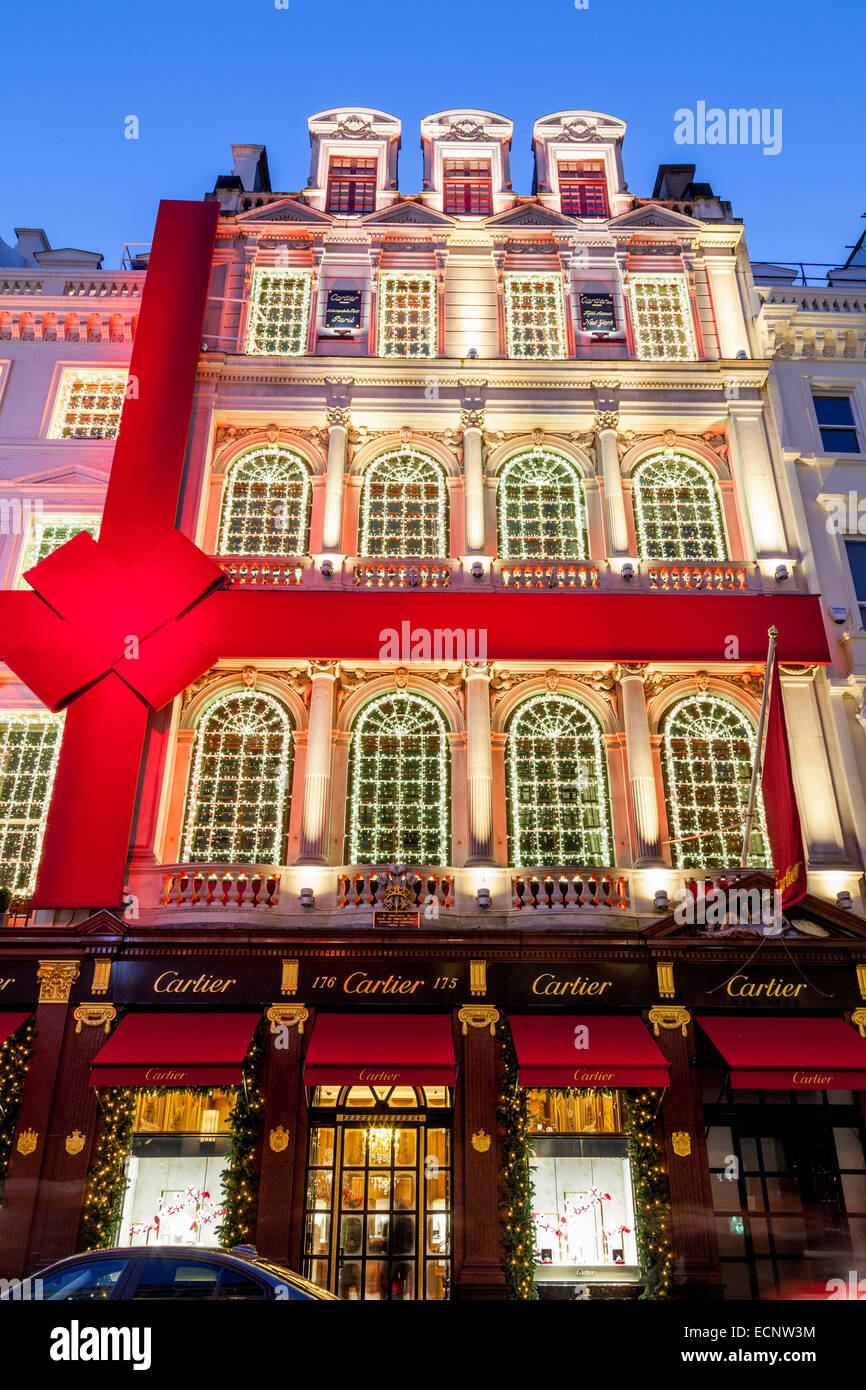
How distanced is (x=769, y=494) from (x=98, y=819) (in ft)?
48.8

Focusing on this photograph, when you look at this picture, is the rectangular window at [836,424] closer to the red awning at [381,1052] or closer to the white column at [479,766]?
the white column at [479,766]

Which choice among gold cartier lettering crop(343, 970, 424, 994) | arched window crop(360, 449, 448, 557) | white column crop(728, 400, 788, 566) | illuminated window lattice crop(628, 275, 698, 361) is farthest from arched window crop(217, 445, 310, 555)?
white column crop(728, 400, 788, 566)

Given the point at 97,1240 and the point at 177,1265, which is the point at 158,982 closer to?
the point at 97,1240

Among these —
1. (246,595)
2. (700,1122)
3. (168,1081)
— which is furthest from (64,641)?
(700,1122)

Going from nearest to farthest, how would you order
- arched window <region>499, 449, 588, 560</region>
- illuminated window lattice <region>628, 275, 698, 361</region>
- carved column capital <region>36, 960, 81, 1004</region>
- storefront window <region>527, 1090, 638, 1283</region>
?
1. storefront window <region>527, 1090, 638, 1283</region>
2. carved column capital <region>36, 960, 81, 1004</region>
3. arched window <region>499, 449, 588, 560</region>
4. illuminated window lattice <region>628, 275, 698, 361</region>

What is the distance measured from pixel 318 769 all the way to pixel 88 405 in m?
10.4

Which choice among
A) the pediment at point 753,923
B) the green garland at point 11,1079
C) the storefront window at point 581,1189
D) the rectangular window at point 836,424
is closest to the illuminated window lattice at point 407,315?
the rectangular window at point 836,424

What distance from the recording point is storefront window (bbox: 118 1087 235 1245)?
14.7m

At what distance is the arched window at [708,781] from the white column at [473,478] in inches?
207

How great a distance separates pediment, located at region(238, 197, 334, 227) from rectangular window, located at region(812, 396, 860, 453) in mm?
12296

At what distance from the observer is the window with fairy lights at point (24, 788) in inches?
680

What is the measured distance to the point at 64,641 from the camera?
58.4 feet

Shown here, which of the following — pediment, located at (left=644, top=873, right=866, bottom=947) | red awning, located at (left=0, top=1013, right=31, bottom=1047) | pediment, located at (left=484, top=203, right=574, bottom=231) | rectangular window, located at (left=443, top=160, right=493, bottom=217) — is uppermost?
rectangular window, located at (left=443, top=160, right=493, bottom=217)

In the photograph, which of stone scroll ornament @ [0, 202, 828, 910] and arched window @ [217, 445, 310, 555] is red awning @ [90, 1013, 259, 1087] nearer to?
stone scroll ornament @ [0, 202, 828, 910]
